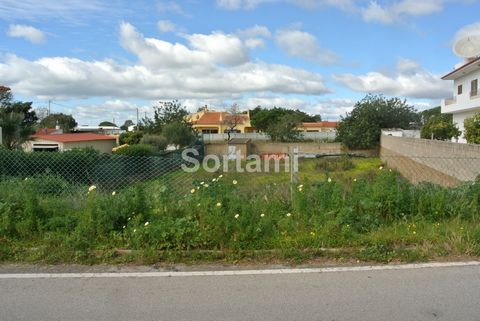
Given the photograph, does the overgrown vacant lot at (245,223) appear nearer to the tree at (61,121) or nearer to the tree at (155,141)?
the tree at (155,141)

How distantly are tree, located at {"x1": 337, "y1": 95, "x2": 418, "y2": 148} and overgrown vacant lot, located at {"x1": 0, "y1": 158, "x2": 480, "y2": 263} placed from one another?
30383mm

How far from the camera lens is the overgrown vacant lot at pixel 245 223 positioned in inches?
179

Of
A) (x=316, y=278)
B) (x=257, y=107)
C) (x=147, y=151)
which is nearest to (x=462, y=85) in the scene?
(x=147, y=151)

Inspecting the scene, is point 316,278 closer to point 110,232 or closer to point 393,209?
point 393,209

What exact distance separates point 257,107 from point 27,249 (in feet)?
279

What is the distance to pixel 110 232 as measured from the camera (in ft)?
16.2

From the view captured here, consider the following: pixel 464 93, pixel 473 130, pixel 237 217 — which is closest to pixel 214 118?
pixel 464 93

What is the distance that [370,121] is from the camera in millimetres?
35594

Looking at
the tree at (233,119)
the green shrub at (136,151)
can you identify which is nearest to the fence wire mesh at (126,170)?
the green shrub at (136,151)

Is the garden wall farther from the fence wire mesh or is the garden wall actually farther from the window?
the window

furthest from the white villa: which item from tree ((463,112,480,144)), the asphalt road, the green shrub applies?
the asphalt road

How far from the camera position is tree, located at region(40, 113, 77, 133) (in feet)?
213

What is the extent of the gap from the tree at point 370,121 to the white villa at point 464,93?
461 centimetres

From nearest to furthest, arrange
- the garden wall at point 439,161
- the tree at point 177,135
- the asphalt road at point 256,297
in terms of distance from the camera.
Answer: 1. the asphalt road at point 256,297
2. the garden wall at point 439,161
3. the tree at point 177,135
